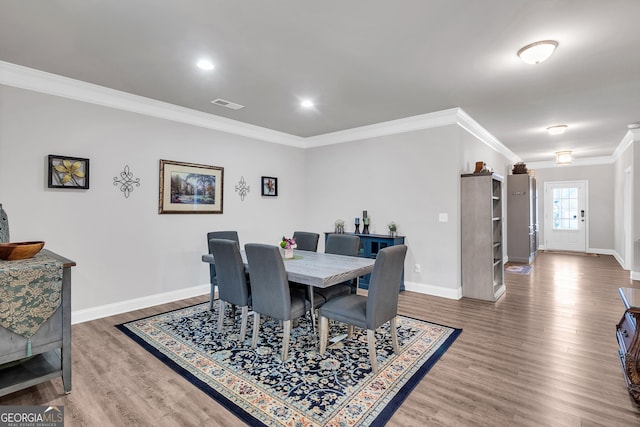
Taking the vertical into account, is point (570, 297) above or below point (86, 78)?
below

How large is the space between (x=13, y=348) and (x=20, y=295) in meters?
0.33

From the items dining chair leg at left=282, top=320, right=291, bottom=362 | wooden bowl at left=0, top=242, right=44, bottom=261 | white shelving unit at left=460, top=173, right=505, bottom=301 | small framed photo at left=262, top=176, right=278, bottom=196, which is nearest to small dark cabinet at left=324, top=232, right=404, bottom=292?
white shelving unit at left=460, top=173, right=505, bottom=301

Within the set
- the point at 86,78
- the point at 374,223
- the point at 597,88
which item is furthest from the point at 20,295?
the point at 597,88

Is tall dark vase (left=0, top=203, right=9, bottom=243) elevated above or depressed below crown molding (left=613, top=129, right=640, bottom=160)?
below

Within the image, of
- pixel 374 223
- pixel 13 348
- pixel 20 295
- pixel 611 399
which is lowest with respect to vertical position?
pixel 611 399

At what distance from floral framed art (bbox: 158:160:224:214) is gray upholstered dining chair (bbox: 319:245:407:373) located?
2.67 meters

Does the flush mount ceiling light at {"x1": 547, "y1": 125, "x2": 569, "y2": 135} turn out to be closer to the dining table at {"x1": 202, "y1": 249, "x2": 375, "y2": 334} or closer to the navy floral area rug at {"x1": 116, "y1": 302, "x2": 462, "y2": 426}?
the navy floral area rug at {"x1": 116, "y1": 302, "x2": 462, "y2": 426}

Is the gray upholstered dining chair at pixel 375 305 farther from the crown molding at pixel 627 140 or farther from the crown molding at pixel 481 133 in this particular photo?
the crown molding at pixel 627 140

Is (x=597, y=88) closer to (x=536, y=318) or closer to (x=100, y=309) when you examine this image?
(x=536, y=318)

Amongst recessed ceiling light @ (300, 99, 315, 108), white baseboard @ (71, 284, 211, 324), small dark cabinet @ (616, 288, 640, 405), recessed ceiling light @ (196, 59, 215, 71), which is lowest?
white baseboard @ (71, 284, 211, 324)

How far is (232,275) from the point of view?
2.99m

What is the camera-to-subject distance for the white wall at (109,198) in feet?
10.3

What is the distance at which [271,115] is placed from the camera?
15.3ft

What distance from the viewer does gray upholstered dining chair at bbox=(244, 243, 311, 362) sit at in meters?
2.59
